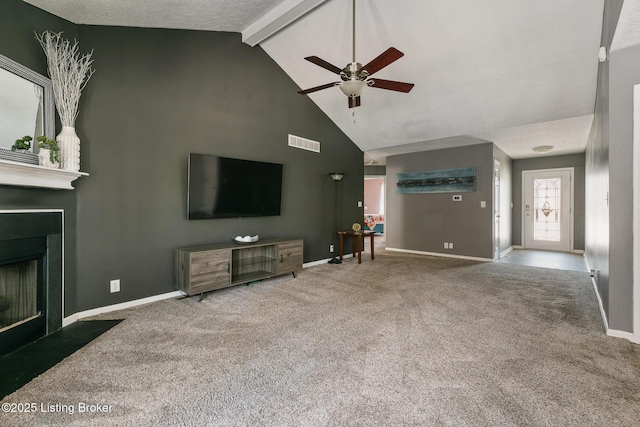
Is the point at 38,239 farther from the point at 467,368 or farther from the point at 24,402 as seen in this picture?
the point at 467,368

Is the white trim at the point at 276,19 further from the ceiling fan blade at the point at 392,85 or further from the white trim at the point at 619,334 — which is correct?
the white trim at the point at 619,334

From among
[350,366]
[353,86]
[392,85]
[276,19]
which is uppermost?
[276,19]

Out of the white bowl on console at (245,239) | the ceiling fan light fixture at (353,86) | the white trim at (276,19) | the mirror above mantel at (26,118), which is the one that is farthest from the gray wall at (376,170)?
the mirror above mantel at (26,118)

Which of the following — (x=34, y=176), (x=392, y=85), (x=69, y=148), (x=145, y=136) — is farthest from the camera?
(x=145, y=136)

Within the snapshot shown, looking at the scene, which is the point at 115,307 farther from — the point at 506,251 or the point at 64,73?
the point at 506,251

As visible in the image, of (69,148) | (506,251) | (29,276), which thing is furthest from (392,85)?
(506,251)

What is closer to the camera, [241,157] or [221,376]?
[221,376]

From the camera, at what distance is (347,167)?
5.77 m

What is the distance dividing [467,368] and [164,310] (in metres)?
2.76

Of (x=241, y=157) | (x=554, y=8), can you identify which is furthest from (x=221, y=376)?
(x=554, y=8)

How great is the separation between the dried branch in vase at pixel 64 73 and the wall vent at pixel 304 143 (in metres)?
2.73

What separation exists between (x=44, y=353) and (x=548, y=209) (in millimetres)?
9172

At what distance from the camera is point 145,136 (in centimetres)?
307

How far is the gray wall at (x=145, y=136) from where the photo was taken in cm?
260
